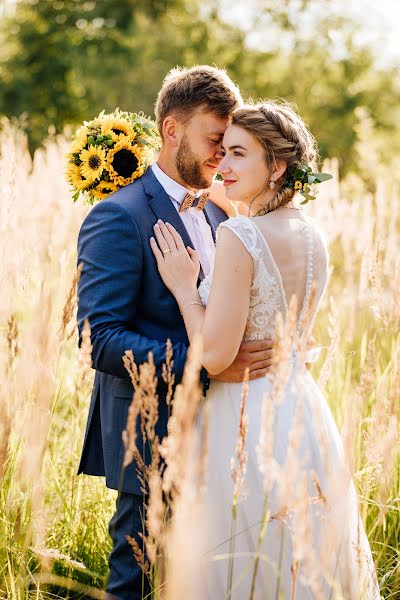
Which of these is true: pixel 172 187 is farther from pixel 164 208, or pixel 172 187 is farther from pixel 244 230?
pixel 244 230

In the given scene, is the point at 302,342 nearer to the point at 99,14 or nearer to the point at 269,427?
the point at 269,427

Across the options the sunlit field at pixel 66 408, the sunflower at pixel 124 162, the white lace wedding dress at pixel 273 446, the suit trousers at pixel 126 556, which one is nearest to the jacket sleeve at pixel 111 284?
the sunlit field at pixel 66 408

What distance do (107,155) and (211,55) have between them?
75.0ft

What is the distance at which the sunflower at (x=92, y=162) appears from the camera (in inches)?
129

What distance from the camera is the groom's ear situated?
327 cm

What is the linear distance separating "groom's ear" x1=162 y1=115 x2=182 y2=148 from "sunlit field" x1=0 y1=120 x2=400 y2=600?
771mm

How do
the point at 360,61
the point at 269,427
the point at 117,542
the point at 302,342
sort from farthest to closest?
1. the point at 360,61
2. the point at 117,542
3. the point at 302,342
4. the point at 269,427

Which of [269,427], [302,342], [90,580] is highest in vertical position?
[302,342]

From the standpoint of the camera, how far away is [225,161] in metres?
3.01

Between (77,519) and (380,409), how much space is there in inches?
64.2

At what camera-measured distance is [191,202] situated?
3.34m

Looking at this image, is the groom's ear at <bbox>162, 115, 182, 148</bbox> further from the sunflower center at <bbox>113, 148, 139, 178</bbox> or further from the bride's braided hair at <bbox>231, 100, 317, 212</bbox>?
the bride's braided hair at <bbox>231, 100, 317, 212</bbox>

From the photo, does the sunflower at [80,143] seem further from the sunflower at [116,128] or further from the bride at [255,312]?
the bride at [255,312]

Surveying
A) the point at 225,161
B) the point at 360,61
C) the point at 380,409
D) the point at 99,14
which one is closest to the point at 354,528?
the point at 380,409
